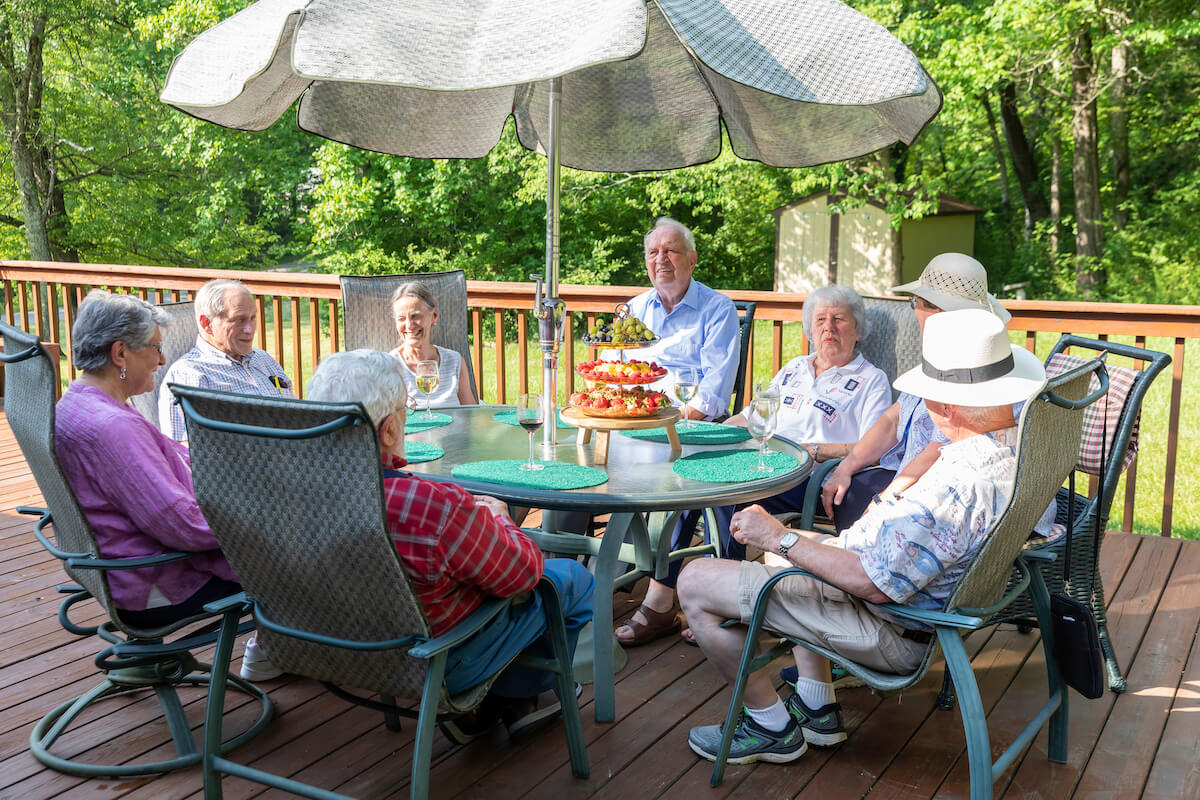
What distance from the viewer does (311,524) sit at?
184 centimetres

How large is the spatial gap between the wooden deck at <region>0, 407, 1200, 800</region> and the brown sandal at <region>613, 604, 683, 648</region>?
0.06 m

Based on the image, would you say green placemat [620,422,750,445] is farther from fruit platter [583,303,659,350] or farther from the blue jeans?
the blue jeans

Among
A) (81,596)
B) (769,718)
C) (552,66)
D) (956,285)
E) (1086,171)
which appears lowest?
(769,718)

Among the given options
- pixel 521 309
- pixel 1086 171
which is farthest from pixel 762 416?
pixel 1086 171

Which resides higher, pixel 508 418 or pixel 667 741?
pixel 508 418

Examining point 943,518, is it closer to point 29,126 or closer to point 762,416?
point 762,416

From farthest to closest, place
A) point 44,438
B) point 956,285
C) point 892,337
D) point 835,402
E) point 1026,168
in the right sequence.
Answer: point 1026,168
point 892,337
point 835,402
point 956,285
point 44,438

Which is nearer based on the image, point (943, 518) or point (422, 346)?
point (943, 518)

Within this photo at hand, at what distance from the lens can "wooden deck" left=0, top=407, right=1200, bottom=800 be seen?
2373 mm

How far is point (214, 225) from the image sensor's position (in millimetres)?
18234

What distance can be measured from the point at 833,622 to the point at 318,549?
1.16 m

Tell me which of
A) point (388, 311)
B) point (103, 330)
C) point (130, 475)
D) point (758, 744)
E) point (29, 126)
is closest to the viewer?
point (130, 475)

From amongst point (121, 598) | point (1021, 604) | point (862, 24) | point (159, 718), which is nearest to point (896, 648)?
point (1021, 604)

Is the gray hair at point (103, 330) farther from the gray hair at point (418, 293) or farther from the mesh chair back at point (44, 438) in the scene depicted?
the gray hair at point (418, 293)
